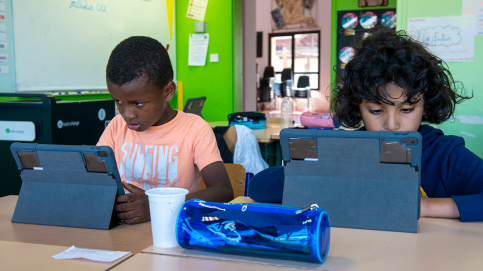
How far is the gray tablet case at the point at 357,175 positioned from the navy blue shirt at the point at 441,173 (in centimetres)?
26

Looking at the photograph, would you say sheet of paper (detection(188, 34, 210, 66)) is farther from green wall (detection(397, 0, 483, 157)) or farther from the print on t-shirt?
the print on t-shirt

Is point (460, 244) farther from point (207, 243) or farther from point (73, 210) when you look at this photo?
point (73, 210)

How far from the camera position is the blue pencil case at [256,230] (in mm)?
840

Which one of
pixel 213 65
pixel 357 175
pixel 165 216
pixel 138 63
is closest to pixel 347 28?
pixel 213 65

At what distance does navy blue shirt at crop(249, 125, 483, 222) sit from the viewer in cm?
132

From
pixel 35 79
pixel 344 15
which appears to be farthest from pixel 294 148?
pixel 344 15

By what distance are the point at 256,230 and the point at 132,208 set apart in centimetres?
43

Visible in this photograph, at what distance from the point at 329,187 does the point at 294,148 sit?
119 millimetres

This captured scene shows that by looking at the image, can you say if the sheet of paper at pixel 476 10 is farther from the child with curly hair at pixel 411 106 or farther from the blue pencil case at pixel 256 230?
the blue pencil case at pixel 256 230

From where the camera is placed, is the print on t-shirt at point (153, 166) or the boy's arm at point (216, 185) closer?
the boy's arm at point (216, 185)

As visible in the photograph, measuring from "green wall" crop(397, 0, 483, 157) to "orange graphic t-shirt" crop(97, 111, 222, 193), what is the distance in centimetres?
202

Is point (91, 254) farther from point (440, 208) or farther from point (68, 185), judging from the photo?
point (440, 208)

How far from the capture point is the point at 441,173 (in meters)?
1.40

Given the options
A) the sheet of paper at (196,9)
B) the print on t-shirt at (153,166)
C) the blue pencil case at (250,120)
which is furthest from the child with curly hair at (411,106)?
the sheet of paper at (196,9)
